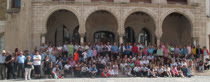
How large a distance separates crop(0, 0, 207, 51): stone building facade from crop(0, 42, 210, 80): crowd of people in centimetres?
174

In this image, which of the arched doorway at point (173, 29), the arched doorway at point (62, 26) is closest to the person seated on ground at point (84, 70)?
the arched doorway at point (62, 26)

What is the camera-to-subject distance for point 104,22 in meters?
20.3

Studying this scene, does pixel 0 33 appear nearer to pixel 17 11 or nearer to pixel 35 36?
pixel 17 11

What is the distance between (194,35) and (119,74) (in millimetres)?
7345

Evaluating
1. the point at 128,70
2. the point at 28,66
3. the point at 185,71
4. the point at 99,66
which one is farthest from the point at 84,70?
the point at 185,71

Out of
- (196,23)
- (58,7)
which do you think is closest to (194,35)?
(196,23)

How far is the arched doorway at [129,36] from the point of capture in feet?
68.7

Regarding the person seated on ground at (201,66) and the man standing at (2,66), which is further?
the person seated on ground at (201,66)

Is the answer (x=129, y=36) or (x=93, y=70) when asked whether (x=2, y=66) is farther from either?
(x=129, y=36)

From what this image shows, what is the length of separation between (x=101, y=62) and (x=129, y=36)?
24.0 feet

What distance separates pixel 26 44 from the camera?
662 inches

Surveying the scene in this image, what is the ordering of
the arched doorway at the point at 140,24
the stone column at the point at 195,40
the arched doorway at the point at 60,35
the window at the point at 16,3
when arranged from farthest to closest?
the arched doorway at the point at 140,24 → the arched doorway at the point at 60,35 → the window at the point at 16,3 → the stone column at the point at 195,40

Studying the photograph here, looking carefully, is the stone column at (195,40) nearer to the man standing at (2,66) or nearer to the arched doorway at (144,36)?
the arched doorway at (144,36)

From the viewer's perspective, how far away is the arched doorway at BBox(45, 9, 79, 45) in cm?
1970
